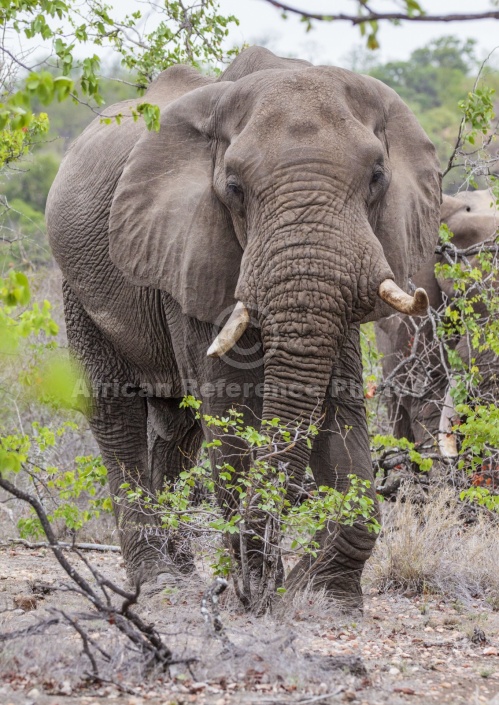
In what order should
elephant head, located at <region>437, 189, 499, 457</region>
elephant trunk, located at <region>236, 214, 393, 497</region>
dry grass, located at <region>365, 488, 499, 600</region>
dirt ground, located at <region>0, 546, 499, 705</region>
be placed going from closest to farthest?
dirt ground, located at <region>0, 546, 499, 705</region> < elephant trunk, located at <region>236, 214, 393, 497</region> < dry grass, located at <region>365, 488, 499, 600</region> < elephant head, located at <region>437, 189, 499, 457</region>

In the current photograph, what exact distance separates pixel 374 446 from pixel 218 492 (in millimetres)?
2104

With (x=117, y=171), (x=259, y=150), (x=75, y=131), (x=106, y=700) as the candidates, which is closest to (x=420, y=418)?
(x=117, y=171)

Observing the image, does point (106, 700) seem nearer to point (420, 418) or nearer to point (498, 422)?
point (498, 422)

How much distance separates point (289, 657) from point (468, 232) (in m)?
6.49

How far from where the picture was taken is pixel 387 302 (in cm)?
505

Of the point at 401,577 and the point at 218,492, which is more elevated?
the point at 218,492

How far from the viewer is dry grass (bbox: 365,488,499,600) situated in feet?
20.3

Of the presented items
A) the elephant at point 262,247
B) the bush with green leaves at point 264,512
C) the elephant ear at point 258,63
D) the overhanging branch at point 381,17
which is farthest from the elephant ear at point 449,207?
the overhanging branch at point 381,17

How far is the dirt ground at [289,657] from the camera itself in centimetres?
375

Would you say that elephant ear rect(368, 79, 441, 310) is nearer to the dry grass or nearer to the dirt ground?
the dry grass

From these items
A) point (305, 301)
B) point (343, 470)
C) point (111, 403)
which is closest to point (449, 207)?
point (111, 403)

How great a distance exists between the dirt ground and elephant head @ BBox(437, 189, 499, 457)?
11.3ft

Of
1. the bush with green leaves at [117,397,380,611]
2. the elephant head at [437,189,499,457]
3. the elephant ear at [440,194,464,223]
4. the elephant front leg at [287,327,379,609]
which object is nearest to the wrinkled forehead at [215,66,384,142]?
the elephant front leg at [287,327,379,609]

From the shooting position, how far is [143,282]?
244 inches
